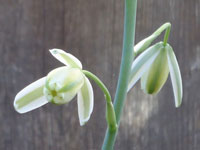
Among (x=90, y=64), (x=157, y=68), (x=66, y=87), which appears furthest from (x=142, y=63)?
(x=90, y=64)

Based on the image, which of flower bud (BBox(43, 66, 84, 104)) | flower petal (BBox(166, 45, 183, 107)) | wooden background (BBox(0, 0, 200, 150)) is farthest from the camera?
wooden background (BBox(0, 0, 200, 150))

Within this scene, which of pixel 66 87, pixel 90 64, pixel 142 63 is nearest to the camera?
pixel 66 87

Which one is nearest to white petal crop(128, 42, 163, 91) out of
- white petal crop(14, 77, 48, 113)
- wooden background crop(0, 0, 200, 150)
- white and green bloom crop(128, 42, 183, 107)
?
white and green bloom crop(128, 42, 183, 107)

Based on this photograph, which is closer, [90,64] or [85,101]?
[85,101]

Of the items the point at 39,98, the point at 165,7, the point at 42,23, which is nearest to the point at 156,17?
the point at 165,7

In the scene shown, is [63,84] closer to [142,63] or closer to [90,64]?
[142,63]

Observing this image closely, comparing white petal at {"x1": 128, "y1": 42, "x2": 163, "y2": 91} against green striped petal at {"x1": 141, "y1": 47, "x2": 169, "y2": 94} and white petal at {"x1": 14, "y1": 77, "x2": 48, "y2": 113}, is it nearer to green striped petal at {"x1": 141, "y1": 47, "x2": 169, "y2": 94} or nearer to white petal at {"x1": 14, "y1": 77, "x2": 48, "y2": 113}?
green striped petal at {"x1": 141, "y1": 47, "x2": 169, "y2": 94}
